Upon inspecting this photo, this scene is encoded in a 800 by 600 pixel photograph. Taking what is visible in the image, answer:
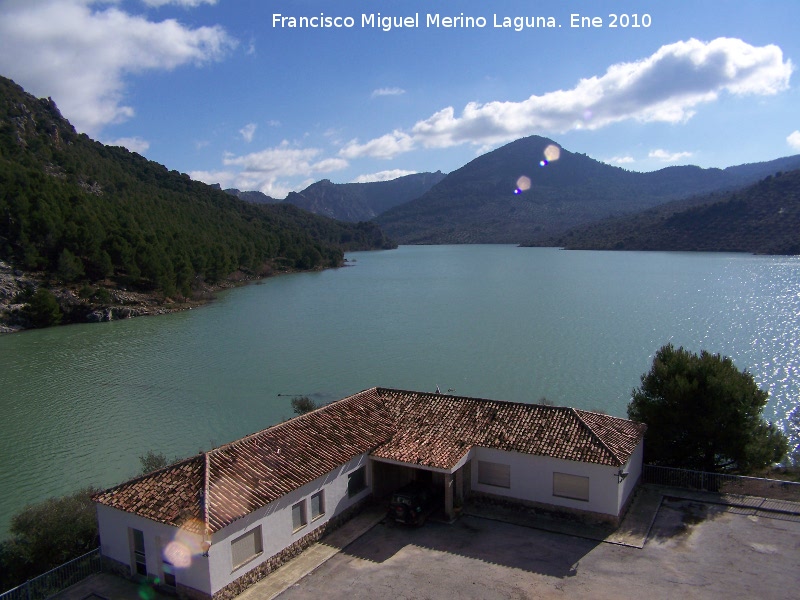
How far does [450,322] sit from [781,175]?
395ft

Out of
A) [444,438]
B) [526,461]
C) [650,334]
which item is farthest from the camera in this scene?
[650,334]

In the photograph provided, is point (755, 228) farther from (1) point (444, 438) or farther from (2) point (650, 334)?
(1) point (444, 438)

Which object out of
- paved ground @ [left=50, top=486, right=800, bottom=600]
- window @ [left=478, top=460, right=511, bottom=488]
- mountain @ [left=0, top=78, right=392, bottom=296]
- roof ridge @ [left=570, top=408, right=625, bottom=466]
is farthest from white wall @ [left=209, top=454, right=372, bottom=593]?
mountain @ [left=0, top=78, right=392, bottom=296]

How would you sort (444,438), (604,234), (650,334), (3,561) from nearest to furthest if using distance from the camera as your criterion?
(3,561), (444,438), (650,334), (604,234)

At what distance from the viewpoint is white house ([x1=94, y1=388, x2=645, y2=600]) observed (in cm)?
1097

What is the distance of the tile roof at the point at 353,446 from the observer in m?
11.4

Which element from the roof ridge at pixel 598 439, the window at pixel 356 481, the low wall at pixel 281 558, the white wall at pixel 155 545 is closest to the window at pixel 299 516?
the low wall at pixel 281 558

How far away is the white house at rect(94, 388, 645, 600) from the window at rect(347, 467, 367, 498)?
1.9 inches

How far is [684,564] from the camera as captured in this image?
1149 centimetres

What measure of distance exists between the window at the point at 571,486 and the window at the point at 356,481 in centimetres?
483

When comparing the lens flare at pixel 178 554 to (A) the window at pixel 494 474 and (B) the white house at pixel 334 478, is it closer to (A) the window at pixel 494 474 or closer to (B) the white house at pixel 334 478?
(B) the white house at pixel 334 478

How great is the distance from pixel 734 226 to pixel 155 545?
141 metres

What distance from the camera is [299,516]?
498 inches

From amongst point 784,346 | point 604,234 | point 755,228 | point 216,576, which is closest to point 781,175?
point 755,228
